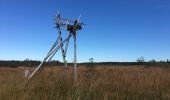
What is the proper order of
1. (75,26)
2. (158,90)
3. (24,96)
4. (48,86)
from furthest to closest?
1. (75,26)
2. (158,90)
3. (48,86)
4. (24,96)

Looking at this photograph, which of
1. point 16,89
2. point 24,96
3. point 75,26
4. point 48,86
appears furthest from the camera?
point 75,26

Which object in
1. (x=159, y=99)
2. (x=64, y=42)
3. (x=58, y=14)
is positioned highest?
(x=58, y=14)

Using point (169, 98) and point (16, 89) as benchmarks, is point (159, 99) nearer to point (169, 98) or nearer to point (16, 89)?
point (169, 98)

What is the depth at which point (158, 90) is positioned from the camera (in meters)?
10.2

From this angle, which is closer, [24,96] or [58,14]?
[24,96]

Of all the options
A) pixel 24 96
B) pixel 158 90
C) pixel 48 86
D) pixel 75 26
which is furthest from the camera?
pixel 75 26

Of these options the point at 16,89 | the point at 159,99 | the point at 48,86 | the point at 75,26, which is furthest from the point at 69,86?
the point at 75,26

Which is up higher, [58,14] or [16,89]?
[58,14]

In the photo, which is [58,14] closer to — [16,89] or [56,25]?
[56,25]

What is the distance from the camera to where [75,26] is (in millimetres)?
13227

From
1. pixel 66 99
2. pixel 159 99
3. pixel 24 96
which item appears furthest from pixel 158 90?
pixel 24 96

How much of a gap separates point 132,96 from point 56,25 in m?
6.19

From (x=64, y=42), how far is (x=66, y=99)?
706 centimetres

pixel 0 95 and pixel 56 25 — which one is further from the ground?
pixel 56 25
